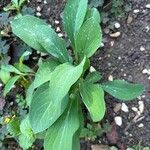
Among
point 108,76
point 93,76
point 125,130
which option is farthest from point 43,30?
point 125,130

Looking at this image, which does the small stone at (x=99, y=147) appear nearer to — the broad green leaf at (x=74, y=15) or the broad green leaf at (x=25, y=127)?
the broad green leaf at (x=25, y=127)

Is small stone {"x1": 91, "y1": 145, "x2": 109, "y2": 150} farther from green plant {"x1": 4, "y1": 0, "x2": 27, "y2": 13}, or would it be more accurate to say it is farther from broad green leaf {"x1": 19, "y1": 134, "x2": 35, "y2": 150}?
green plant {"x1": 4, "y1": 0, "x2": 27, "y2": 13}

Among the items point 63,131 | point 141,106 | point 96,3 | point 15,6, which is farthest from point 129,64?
point 15,6

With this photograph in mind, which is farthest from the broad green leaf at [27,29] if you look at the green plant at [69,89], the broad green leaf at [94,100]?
the broad green leaf at [94,100]

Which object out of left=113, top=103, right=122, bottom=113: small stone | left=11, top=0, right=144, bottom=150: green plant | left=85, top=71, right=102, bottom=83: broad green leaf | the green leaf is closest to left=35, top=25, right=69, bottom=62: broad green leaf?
left=11, top=0, right=144, bottom=150: green plant

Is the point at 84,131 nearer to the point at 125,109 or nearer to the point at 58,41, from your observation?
the point at 125,109
